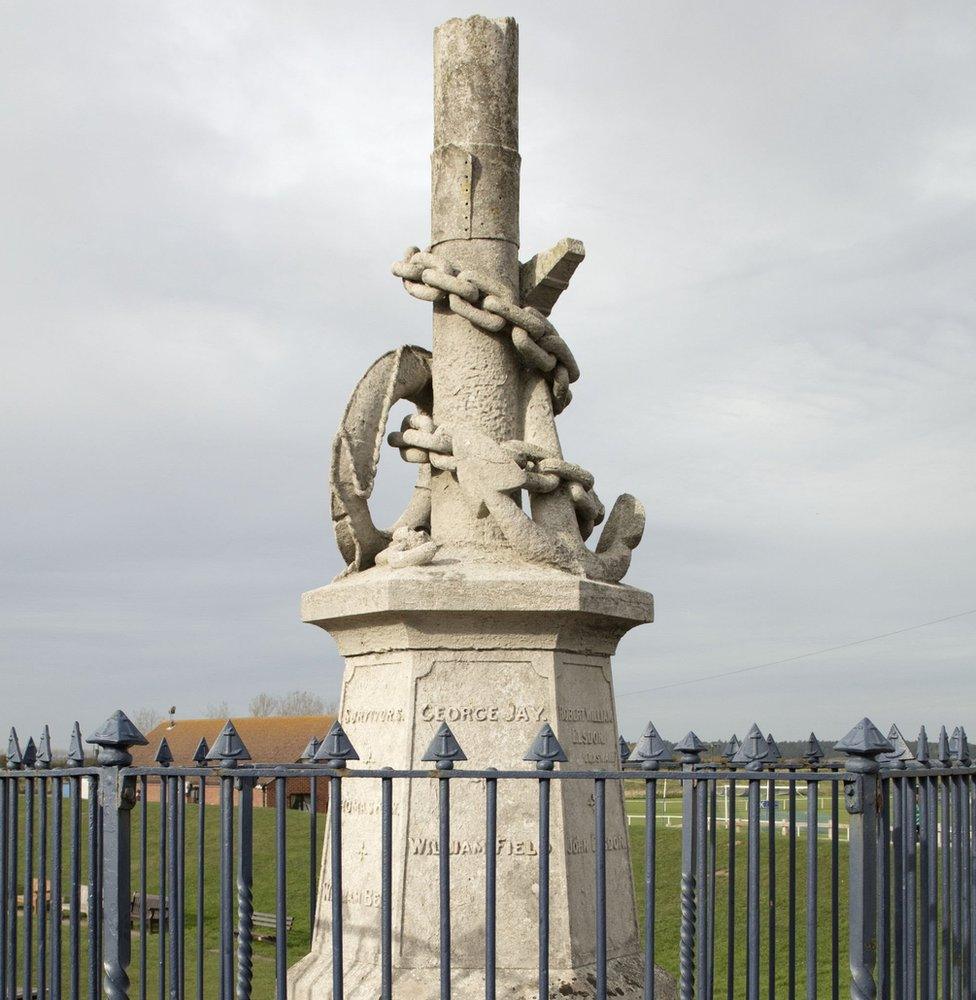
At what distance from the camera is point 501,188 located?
22.3 ft

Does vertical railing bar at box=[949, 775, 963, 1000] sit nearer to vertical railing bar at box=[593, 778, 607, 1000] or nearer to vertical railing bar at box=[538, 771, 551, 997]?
vertical railing bar at box=[593, 778, 607, 1000]

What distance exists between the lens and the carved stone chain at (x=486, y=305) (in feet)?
21.5

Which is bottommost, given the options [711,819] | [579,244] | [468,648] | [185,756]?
[185,756]

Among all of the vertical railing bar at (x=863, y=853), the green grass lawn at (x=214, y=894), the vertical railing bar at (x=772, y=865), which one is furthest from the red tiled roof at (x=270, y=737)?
the vertical railing bar at (x=863, y=853)

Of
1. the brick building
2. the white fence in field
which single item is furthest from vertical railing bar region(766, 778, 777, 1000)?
the brick building

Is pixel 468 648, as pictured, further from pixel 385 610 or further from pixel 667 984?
pixel 667 984

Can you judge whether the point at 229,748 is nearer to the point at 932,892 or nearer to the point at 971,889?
the point at 932,892

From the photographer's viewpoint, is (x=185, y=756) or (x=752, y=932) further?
(x=185, y=756)

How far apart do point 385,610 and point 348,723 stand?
2.96 ft

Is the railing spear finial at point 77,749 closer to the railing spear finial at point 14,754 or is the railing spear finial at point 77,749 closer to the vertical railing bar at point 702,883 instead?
the railing spear finial at point 14,754

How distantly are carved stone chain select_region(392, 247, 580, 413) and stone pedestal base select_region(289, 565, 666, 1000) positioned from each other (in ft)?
4.12

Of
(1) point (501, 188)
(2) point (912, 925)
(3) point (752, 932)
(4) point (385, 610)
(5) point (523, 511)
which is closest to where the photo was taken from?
(3) point (752, 932)

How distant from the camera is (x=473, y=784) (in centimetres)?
596

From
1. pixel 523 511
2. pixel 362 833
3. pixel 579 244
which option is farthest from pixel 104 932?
pixel 579 244
